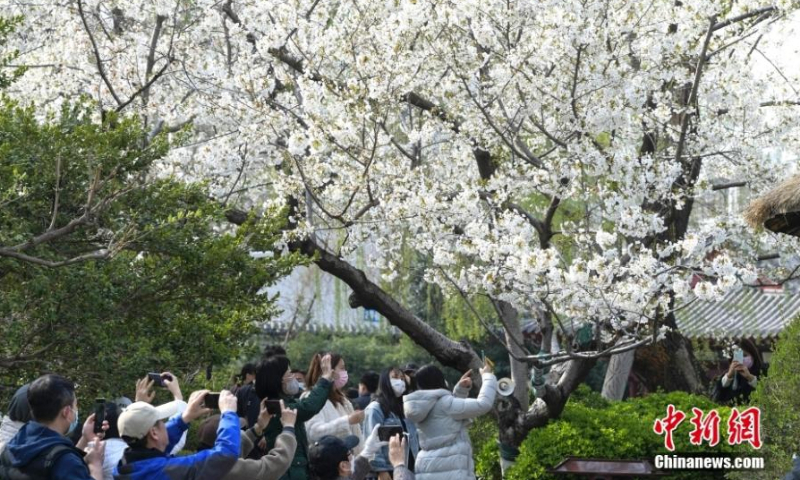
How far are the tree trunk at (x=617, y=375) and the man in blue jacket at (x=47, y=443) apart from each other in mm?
10684

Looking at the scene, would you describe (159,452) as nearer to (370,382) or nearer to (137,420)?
(137,420)

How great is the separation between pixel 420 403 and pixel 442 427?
0.28 m

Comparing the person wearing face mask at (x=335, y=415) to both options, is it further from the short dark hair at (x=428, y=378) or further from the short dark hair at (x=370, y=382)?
the short dark hair at (x=370, y=382)

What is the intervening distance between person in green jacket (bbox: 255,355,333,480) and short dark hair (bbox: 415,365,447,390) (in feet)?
3.80

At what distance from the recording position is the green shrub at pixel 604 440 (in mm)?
10906

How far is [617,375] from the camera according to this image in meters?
Answer: 14.4

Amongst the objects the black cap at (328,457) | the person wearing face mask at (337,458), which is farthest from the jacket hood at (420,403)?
the black cap at (328,457)

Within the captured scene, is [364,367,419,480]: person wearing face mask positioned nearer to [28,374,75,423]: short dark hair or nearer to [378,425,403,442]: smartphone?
[378,425,403,442]: smartphone

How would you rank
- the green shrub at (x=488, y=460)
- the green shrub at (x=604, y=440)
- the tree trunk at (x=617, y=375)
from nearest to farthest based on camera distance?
the green shrub at (x=604, y=440) < the green shrub at (x=488, y=460) < the tree trunk at (x=617, y=375)

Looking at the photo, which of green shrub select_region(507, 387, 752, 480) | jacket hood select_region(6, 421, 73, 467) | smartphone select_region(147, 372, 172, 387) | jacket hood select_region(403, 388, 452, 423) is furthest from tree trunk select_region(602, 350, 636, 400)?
jacket hood select_region(6, 421, 73, 467)

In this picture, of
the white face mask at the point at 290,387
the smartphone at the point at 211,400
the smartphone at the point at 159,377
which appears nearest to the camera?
the smartphone at the point at 211,400

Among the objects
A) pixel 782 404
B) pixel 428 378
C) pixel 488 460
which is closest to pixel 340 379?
pixel 428 378

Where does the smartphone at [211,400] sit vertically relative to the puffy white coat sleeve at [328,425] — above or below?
above

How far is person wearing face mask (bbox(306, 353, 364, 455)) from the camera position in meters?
7.53
